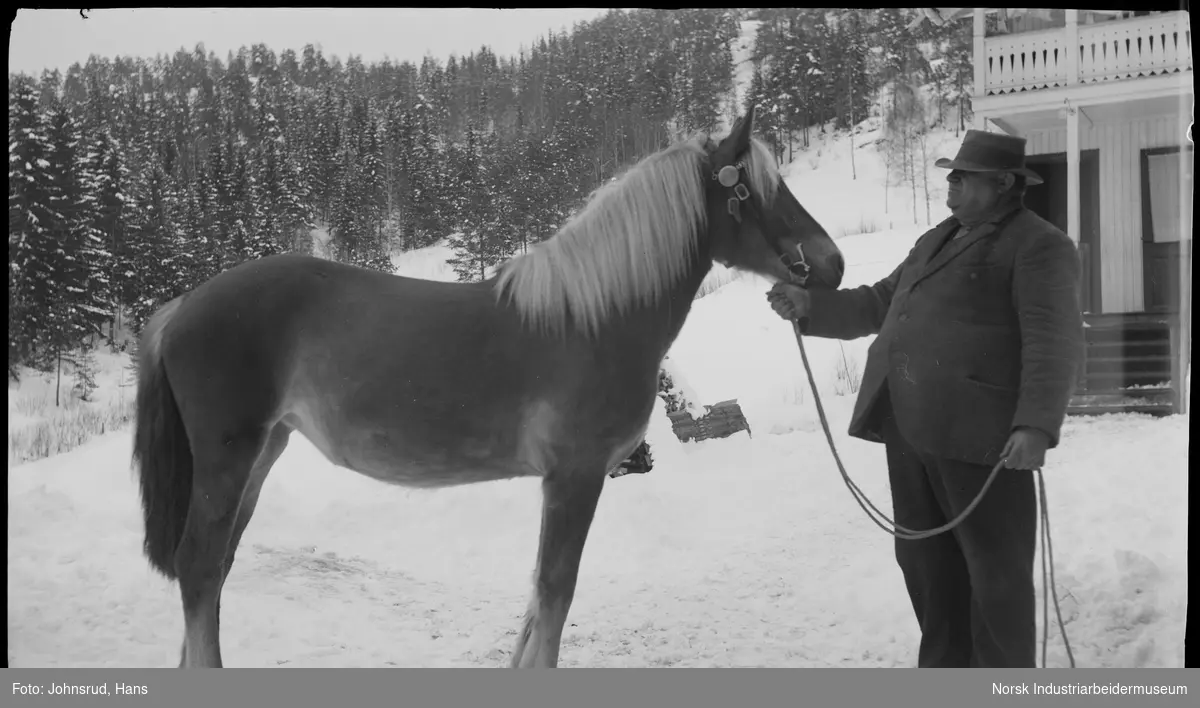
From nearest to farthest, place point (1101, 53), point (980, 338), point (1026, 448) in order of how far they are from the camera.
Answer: point (1026, 448), point (980, 338), point (1101, 53)

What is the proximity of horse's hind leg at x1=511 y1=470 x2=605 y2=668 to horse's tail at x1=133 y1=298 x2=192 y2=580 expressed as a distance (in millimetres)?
1026

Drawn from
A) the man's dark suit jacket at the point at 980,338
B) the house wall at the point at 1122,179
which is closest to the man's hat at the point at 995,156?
the man's dark suit jacket at the point at 980,338

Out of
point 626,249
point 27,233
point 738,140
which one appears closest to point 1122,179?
point 738,140

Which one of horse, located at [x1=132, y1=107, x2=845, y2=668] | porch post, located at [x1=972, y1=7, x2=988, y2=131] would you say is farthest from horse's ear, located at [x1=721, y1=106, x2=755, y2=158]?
porch post, located at [x1=972, y1=7, x2=988, y2=131]

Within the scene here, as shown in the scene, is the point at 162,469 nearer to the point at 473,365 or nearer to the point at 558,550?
the point at 473,365

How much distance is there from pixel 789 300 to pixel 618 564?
1.02m

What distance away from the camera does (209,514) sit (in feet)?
7.23

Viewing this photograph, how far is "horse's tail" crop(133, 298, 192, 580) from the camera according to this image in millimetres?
2258

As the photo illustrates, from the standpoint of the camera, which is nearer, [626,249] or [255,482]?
[626,249]

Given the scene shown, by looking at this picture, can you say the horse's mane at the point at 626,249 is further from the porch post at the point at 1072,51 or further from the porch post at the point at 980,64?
the porch post at the point at 1072,51

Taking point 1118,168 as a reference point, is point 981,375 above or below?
below

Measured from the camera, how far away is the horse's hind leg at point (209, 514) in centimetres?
220

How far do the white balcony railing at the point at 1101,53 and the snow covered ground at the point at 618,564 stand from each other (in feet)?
2.39

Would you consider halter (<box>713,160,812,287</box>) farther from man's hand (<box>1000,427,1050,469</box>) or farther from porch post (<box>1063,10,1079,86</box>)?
porch post (<box>1063,10,1079,86</box>)
